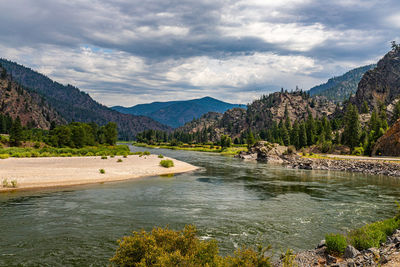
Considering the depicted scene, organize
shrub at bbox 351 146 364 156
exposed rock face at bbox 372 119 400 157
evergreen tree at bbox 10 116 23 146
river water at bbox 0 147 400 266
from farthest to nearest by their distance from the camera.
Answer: shrub at bbox 351 146 364 156 < evergreen tree at bbox 10 116 23 146 < exposed rock face at bbox 372 119 400 157 < river water at bbox 0 147 400 266

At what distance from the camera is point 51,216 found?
73.7ft

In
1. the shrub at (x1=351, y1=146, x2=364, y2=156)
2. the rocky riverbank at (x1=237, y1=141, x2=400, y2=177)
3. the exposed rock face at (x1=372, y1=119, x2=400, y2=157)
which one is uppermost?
the exposed rock face at (x1=372, y1=119, x2=400, y2=157)

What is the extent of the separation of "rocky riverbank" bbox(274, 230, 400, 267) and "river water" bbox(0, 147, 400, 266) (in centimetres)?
174

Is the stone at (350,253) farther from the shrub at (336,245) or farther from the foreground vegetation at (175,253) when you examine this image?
the foreground vegetation at (175,253)

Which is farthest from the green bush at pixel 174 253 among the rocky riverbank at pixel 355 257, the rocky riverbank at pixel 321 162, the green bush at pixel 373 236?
the rocky riverbank at pixel 321 162

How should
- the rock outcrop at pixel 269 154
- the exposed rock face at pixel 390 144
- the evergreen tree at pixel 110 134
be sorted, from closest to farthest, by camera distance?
the exposed rock face at pixel 390 144 → the rock outcrop at pixel 269 154 → the evergreen tree at pixel 110 134

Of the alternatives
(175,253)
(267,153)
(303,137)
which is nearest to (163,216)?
(175,253)

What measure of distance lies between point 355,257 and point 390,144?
9685 centimetres

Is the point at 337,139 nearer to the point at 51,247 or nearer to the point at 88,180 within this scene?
the point at 88,180

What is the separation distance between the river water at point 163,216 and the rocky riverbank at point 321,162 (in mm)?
34337

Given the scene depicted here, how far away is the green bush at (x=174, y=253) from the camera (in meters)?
10.4

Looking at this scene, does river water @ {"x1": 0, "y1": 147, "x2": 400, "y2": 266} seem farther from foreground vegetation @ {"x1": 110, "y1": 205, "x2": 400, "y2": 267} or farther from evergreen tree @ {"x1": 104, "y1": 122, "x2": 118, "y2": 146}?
evergreen tree @ {"x1": 104, "y1": 122, "x2": 118, "y2": 146}

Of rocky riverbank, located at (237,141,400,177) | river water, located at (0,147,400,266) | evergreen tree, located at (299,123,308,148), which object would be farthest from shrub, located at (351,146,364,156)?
river water, located at (0,147,400,266)

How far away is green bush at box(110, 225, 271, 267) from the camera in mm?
10370
